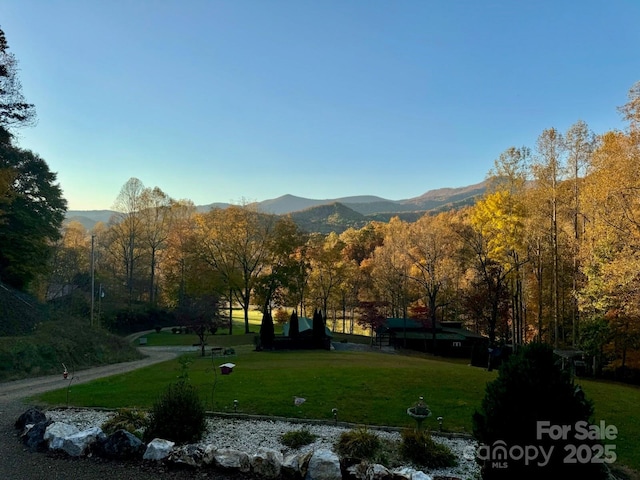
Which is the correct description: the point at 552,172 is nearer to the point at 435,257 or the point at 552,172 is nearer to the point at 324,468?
the point at 435,257

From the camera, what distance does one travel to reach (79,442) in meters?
7.36

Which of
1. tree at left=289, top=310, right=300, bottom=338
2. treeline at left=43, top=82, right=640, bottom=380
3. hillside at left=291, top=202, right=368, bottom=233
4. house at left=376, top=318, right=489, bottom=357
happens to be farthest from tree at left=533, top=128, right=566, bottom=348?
hillside at left=291, top=202, right=368, bottom=233

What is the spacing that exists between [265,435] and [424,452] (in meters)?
3.31

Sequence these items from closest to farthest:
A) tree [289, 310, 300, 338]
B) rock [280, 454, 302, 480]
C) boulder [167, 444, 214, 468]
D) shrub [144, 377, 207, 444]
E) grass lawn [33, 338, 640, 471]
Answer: rock [280, 454, 302, 480]
boulder [167, 444, 214, 468]
shrub [144, 377, 207, 444]
grass lawn [33, 338, 640, 471]
tree [289, 310, 300, 338]

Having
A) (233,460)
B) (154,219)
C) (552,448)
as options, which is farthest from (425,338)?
(154,219)

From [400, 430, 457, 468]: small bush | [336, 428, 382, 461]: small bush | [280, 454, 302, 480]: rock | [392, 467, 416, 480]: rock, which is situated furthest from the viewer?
[336, 428, 382, 461]: small bush

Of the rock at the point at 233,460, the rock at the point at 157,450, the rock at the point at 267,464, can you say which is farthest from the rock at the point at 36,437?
the rock at the point at 267,464

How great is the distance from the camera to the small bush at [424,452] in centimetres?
691

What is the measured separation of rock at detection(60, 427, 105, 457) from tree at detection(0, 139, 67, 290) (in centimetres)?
2548

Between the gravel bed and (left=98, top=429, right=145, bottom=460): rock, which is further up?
(left=98, top=429, right=145, bottom=460): rock

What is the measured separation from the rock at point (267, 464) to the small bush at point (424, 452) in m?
2.23

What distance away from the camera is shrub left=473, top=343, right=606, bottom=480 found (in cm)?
475

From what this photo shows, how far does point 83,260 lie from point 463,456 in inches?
1810

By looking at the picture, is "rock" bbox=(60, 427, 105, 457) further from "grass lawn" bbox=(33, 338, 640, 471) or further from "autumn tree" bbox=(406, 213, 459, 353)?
"autumn tree" bbox=(406, 213, 459, 353)
